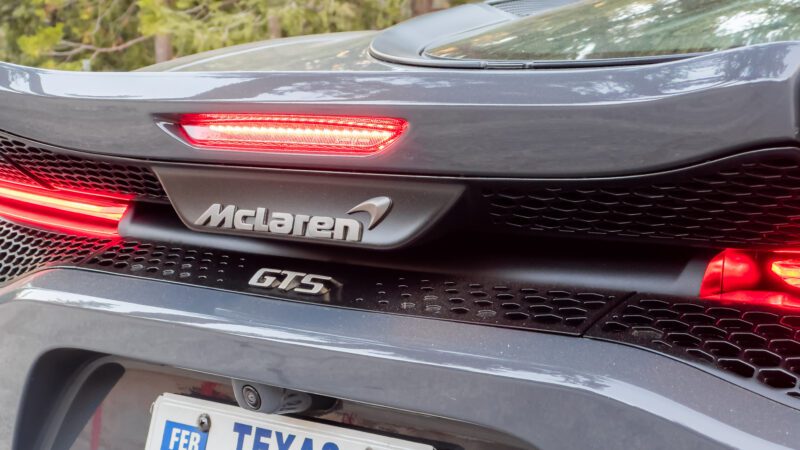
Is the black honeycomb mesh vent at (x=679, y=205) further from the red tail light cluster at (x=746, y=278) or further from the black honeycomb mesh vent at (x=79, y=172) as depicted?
the black honeycomb mesh vent at (x=79, y=172)

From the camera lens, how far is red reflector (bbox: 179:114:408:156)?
5.02 feet

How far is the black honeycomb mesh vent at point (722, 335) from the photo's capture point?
4.45ft

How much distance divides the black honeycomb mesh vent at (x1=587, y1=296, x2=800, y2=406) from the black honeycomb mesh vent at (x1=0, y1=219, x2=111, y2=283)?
1.07 m

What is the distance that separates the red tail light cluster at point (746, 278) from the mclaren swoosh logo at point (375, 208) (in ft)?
1.65

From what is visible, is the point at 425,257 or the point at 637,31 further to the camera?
the point at 637,31

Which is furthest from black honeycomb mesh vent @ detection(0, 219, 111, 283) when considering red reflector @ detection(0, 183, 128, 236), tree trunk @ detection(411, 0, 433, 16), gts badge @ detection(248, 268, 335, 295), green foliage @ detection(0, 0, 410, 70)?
tree trunk @ detection(411, 0, 433, 16)

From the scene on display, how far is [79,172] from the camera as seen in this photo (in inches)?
77.1

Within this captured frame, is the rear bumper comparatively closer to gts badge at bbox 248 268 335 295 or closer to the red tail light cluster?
gts badge at bbox 248 268 335 295

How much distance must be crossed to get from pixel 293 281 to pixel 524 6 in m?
1.40

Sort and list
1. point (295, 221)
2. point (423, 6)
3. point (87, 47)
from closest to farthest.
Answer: point (295, 221), point (423, 6), point (87, 47)

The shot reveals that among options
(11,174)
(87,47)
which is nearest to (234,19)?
(87,47)

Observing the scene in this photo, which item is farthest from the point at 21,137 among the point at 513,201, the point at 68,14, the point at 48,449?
the point at 68,14

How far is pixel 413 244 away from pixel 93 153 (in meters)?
0.60

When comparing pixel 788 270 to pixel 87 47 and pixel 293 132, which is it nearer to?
pixel 293 132
